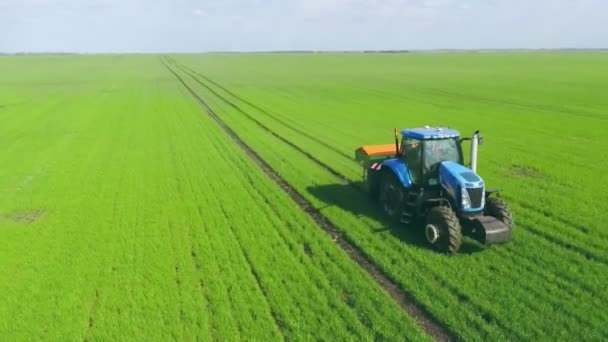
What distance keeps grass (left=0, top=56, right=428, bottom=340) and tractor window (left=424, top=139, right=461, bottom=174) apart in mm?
2886

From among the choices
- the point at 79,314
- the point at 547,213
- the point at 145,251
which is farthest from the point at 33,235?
the point at 547,213

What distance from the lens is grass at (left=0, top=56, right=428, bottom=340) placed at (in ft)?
24.9

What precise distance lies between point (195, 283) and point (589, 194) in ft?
36.2

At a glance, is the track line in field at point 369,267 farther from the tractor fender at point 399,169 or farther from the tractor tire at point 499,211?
the tractor tire at point 499,211

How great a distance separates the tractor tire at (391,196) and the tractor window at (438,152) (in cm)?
89

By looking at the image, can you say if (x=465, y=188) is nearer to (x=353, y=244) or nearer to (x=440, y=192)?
(x=440, y=192)

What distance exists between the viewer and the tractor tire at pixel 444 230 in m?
9.46

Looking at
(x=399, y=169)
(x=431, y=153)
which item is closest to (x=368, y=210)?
(x=399, y=169)

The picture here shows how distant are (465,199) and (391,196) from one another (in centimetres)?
237

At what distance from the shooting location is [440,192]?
10656mm

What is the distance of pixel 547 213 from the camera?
11.9 metres

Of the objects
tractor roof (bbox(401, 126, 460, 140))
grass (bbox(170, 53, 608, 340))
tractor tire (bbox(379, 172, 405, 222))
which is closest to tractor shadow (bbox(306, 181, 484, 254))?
grass (bbox(170, 53, 608, 340))

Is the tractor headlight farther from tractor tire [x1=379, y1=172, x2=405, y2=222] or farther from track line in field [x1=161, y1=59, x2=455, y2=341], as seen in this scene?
track line in field [x1=161, y1=59, x2=455, y2=341]

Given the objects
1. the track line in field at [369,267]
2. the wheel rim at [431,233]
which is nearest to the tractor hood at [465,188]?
the wheel rim at [431,233]
